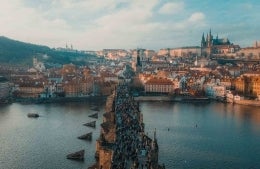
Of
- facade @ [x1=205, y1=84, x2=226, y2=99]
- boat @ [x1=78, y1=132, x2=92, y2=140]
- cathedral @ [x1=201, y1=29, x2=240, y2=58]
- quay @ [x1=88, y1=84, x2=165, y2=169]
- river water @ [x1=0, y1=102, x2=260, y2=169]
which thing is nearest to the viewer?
quay @ [x1=88, y1=84, x2=165, y2=169]

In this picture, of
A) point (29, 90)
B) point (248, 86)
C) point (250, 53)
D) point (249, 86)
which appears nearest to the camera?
point (29, 90)

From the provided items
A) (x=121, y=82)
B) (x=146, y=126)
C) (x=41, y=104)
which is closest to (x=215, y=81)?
(x=121, y=82)

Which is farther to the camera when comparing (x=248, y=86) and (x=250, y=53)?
(x=250, y=53)

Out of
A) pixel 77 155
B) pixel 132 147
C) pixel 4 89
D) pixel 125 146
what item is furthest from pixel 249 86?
pixel 77 155

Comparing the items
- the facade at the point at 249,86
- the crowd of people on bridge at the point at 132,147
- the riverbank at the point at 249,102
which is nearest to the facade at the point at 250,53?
the facade at the point at 249,86

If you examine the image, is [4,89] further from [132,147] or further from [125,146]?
[132,147]

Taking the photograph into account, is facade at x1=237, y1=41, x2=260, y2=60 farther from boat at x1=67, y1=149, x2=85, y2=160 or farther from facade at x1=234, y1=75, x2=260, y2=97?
boat at x1=67, y1=149, x2=85, y2=160

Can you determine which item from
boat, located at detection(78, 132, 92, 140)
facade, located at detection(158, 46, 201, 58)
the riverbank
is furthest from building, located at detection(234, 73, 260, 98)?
facade, located at detection(158, 46, 201, 58)
